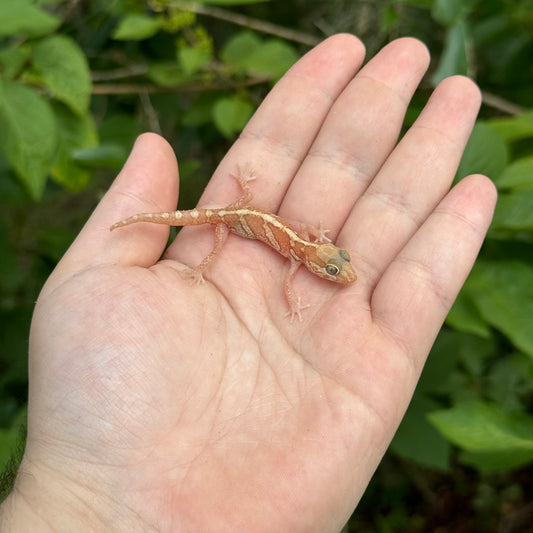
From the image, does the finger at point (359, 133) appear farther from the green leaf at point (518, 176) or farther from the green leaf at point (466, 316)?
the green leaf at point (466, 316)

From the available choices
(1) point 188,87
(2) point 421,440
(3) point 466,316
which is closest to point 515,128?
(3) point 466,316

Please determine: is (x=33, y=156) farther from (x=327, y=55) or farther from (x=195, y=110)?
(x=327, y=55)

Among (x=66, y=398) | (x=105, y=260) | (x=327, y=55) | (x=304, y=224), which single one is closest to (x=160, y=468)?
(x=66, y=398)

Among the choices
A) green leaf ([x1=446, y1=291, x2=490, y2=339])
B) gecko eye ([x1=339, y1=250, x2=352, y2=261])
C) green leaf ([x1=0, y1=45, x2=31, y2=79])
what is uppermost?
green leaf ([x1=0, y1=45, x2=31, y2=79])

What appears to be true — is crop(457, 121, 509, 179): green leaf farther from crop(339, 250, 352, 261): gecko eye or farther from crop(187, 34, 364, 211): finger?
crop(187, 34, 364, 211): finger

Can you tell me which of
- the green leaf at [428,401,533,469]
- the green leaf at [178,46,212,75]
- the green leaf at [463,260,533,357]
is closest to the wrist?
the green leaf at [428,401,533,469]

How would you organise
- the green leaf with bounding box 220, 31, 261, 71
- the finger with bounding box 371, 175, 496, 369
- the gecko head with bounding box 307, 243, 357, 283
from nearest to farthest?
1. the finger with bounding box 371, 175, 496, 369
2. the gecko head with bounding box 307, 243, 357, 283
3. the green leaf with bounding box 220, 31, 261, 71

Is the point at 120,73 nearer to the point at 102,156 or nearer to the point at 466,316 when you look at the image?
the point at 102,156
